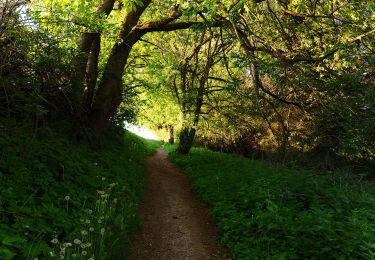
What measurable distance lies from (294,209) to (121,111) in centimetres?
1119

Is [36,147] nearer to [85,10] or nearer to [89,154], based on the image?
[89,154]

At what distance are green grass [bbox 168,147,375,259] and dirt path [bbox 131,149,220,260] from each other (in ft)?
1.48

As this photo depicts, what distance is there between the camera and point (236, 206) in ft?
31.0

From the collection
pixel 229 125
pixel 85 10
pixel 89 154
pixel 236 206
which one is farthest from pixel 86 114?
pixel 229 125

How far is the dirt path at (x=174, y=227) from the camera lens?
24.5ft

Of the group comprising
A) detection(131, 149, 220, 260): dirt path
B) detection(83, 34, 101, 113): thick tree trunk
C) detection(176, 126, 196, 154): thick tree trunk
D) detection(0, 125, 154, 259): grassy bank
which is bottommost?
detection(131, 149, 220, 260): dirt path

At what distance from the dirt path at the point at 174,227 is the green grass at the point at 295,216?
450mm

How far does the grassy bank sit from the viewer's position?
4.65 meters

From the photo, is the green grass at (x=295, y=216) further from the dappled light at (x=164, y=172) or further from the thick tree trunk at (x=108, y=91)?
the thick tree trunk at (x=108, y=91)

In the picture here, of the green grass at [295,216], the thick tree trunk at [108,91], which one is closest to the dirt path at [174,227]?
the green grass at [295,216]

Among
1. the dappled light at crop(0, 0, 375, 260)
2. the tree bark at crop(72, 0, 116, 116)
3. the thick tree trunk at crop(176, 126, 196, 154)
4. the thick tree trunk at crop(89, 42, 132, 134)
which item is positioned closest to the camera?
the dappled light at crop(0, 0, 375, 260)

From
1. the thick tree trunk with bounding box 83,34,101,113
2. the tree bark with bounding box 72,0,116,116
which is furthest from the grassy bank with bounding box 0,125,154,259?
the thick tree trunk with bounding box 83,34,101,113

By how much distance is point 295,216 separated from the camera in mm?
7523

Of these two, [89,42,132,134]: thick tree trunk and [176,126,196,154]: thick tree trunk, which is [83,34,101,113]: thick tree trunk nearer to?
[89,42,132,134]: thick tree trunk
